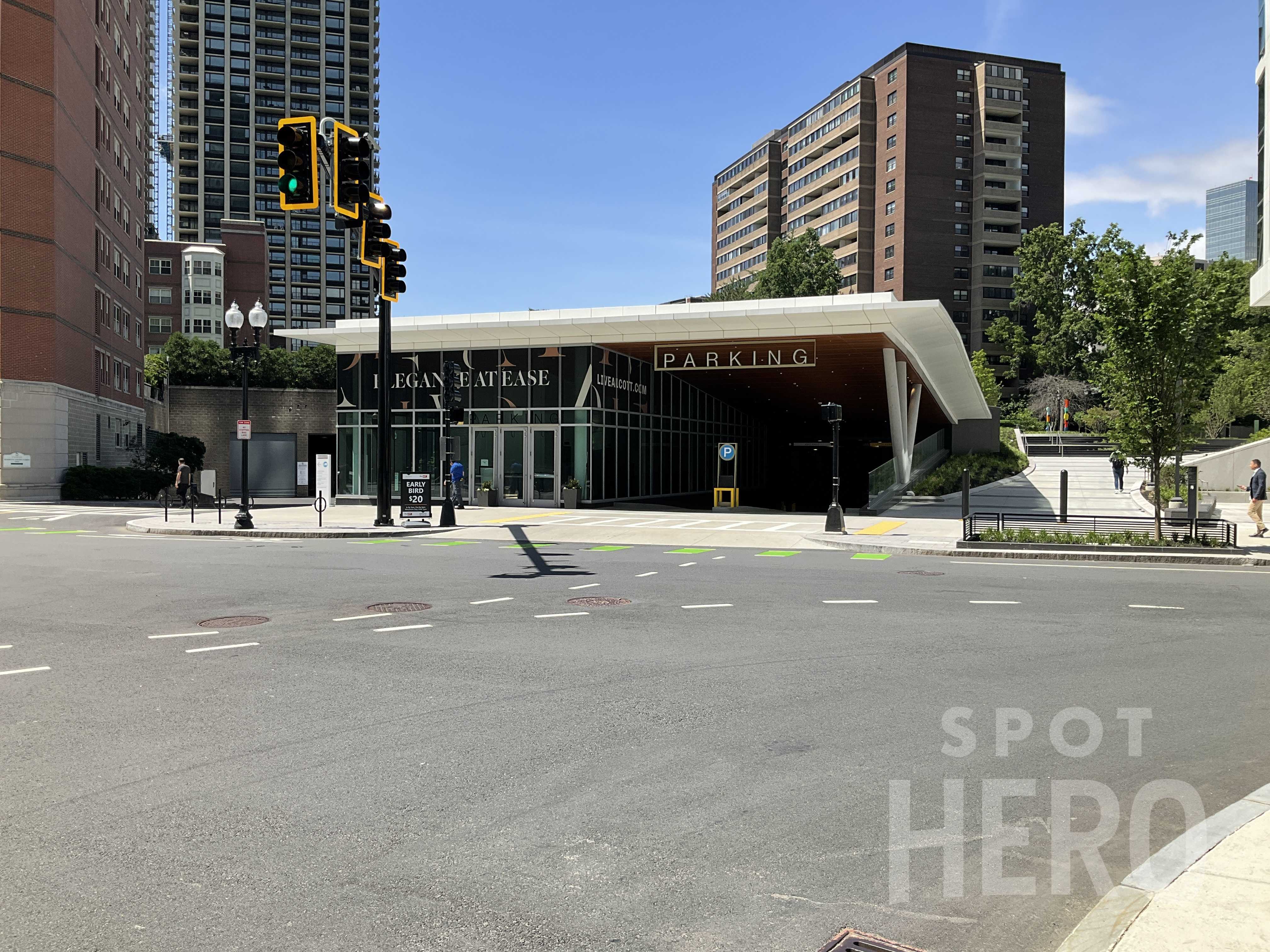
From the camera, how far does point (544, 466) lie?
36312 millimetres

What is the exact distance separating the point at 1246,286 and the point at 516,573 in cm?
7177

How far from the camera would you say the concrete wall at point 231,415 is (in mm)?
61656

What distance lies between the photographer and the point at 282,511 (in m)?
35.1

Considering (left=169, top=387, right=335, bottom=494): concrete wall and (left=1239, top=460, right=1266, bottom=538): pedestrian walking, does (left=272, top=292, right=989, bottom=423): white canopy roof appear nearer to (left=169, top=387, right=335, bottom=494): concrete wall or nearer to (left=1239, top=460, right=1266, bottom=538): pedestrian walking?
(left=1239, top=460, right=1266, bottom=538): pedestrian walking

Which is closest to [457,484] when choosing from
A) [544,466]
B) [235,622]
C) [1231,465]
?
[544,466]

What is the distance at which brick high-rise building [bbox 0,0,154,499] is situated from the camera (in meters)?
42.1

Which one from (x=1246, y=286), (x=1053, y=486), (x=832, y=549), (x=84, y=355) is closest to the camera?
(x=832, y=549)

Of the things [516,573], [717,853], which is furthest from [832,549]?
[717,853]

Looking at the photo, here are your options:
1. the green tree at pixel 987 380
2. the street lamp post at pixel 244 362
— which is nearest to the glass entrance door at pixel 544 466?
the street lamp post at pixel 244 362

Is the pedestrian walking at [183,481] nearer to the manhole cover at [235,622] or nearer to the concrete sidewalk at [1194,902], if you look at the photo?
the manhole cover at [235,622]

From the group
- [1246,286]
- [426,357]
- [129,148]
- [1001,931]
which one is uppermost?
[129,148]

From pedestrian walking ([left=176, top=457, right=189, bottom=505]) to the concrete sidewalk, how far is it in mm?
37592

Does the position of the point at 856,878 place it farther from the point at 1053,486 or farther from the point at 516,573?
the point at 1053,486

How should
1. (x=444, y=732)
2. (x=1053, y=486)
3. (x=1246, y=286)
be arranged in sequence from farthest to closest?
(x=1246, y=286) < (x=1053, y=486) < (x=444, y=732)
